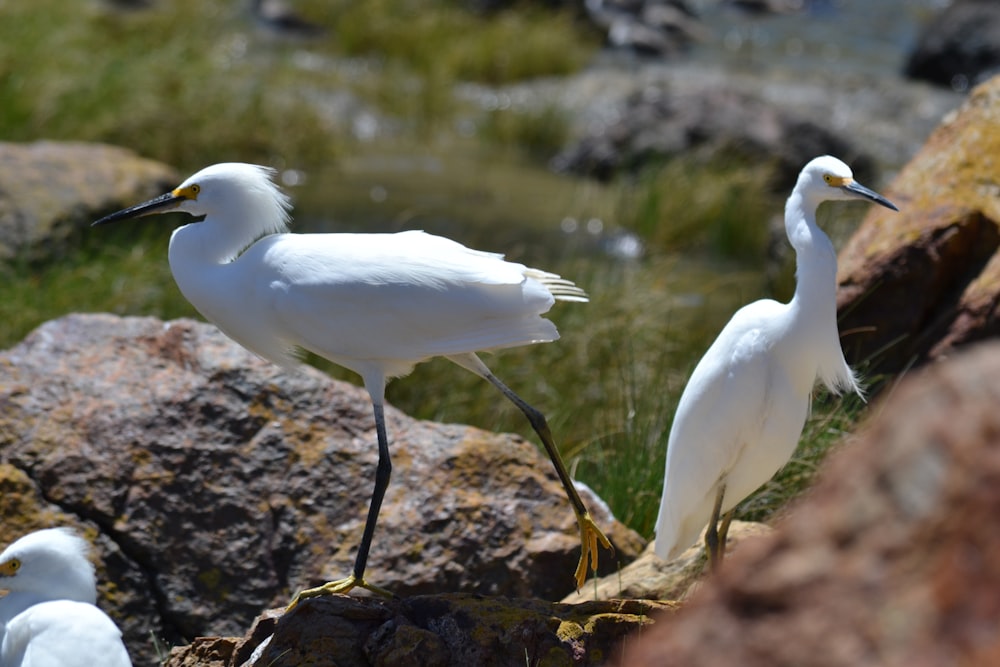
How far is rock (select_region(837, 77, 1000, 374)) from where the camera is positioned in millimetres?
4984

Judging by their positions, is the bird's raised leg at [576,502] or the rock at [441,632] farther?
the bird's raised leg at [576,502]

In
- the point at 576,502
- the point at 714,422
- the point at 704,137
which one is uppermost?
the point at 714,422

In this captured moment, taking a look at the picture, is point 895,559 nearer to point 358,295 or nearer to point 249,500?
point 358,295

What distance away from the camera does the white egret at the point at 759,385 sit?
11.5 ft

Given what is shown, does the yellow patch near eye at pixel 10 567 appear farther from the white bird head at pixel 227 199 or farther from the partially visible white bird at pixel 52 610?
the white bird head at pixel 227 199

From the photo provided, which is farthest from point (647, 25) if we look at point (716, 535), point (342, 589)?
point (342, 589)

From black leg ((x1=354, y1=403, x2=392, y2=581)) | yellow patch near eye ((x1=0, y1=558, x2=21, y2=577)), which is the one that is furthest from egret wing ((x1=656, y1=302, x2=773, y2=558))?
yellow patch near eye ((x1=0, y1=558, x2=21, y2=577))

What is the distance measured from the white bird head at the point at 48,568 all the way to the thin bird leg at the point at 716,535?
186 centimetres

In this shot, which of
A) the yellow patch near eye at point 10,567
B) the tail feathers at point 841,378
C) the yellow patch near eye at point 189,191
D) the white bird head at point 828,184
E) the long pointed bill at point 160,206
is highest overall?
the white bird head at point 828,184

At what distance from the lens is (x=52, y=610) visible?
3.27 metres

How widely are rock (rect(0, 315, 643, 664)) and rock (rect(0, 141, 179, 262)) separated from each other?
310 cm

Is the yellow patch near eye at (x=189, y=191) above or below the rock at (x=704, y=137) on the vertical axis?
above

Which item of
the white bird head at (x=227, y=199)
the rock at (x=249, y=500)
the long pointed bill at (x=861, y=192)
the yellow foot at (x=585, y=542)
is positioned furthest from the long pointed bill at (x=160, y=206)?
the long pointed bill at (x=861, y=192)

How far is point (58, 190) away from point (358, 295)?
462 cm
